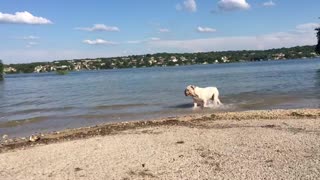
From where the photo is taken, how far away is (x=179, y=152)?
12.1 metres

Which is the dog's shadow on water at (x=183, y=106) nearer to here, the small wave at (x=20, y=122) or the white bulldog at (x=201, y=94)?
the white bulldog at (x=201, y=94)

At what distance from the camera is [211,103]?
25469 millimetres

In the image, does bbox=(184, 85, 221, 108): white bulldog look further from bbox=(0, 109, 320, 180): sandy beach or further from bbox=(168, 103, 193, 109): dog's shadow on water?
bbox=(0, 109, 320, 180): sandy beach

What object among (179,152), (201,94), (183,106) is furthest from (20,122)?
(179,152)

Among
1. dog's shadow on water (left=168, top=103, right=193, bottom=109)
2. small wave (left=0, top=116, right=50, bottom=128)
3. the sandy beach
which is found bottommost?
small wave (left=0, top=116, right=50, bottom=128)

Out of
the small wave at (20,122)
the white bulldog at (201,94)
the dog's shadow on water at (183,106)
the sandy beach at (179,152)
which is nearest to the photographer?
the sandy beach at (179,152)

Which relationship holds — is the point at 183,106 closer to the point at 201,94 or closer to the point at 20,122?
the point at 201,94

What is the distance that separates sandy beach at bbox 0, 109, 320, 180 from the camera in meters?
10.1

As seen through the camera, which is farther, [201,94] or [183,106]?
[183,106]

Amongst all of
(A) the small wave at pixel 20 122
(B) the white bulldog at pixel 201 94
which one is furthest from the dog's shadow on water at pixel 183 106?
(A) the small wave at pixel 20 122

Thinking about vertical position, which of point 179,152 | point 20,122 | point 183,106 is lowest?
point 20,122

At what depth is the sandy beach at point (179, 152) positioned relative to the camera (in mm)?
10102

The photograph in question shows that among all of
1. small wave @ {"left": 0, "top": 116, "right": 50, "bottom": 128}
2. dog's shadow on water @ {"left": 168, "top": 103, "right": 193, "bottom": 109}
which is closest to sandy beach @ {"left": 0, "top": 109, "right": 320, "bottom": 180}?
small wave @ {"left": 0, "top": 116, "right": 50, "bottom": 128}

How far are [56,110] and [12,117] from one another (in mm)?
3321
